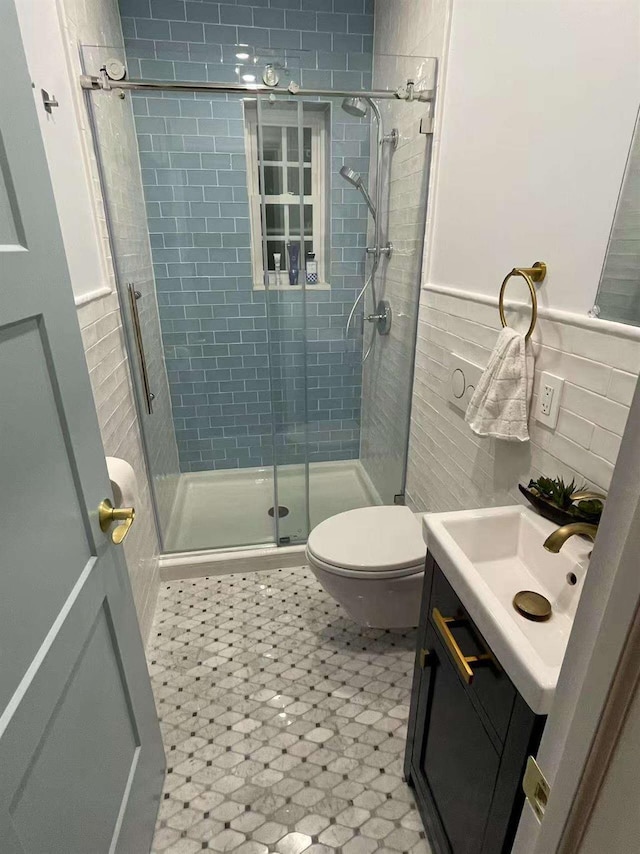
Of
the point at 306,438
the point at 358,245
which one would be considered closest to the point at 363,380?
the point at 306,438

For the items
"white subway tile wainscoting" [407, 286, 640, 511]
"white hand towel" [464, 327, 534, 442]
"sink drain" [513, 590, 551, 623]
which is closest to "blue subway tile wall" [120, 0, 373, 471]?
"white subway tile wainscoting" [407, 286, 640, 511]

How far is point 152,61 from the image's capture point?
2.28 metres

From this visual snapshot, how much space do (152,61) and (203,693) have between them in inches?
115

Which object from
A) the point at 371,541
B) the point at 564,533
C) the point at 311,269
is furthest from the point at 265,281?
the point at 564,533

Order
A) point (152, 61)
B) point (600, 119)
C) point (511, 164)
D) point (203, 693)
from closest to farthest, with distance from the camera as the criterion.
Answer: point (600, 119)
point (511, 164)
point (203, 693)
point (152, 61)

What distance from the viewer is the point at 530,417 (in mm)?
1271

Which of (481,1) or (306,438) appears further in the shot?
(306,438)

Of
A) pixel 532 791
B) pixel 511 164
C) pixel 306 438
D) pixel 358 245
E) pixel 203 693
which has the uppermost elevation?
pixel 511 164

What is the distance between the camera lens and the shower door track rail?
1.65 metres

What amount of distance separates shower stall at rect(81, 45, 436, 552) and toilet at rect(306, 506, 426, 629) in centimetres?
70

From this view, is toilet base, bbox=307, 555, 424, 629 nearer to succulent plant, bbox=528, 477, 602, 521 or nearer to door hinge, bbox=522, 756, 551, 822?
succulent plant, bbox=528, 477, 602, 521

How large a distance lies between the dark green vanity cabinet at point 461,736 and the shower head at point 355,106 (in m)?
2.14

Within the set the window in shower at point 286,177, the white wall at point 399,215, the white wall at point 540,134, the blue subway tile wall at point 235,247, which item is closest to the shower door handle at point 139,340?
the blue subway tile wall at point 235,247

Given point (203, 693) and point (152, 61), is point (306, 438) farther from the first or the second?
point (152, 61)
